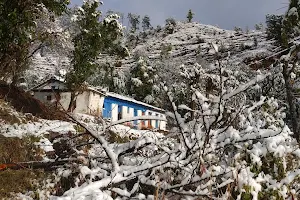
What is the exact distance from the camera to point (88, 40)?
2997 cm

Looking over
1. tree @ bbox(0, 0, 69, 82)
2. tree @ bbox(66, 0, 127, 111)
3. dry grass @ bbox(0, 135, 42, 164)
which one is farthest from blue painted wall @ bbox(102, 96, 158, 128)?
dry grass @ bbox(0, 135, 42, 164)

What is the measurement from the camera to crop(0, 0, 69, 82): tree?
13641 mm

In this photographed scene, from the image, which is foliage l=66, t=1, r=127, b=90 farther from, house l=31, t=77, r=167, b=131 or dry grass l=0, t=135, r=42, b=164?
dry grass l=0, t=135, r=42, b=164

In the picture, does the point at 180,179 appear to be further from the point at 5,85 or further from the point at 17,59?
the point at 5,85

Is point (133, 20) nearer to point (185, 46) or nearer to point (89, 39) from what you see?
point (185, 46)

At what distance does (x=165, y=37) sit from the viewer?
12050 centimetres

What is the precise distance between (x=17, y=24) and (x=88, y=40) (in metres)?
16.2

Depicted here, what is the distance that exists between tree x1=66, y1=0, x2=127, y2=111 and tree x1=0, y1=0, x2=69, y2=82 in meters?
12.8

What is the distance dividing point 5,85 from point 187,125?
24058 mm

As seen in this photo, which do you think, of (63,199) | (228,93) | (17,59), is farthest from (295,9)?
(17,59)

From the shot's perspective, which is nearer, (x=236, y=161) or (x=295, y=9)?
(x=236, y=161)

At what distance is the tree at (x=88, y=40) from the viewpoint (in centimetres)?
2916

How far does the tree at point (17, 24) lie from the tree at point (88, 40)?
504 inches

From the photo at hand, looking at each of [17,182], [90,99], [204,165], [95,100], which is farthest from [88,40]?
[204,165]
